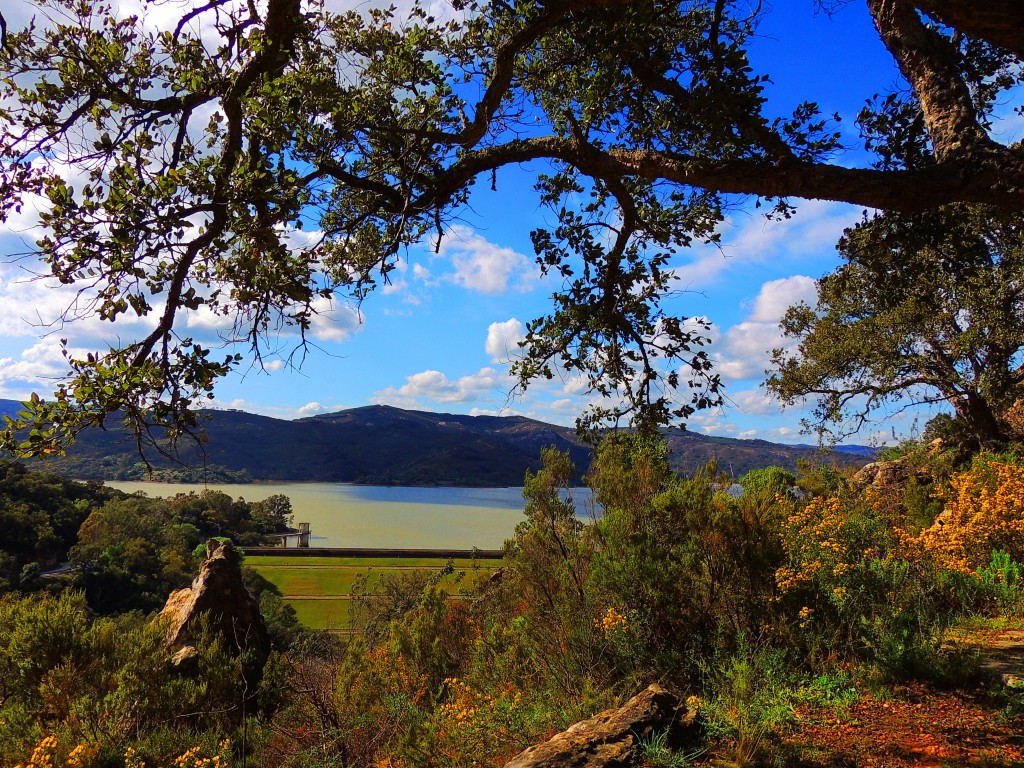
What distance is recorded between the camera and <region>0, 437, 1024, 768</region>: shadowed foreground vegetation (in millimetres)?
3264

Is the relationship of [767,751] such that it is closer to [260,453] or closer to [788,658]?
[788,658]

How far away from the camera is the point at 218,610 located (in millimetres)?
9812

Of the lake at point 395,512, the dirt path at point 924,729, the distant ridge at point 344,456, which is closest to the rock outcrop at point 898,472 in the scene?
the dirt path at point 924,729

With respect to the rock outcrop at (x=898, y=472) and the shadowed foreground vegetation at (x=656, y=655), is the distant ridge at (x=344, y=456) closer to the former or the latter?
the rock outcrop at (x=898, y=472)

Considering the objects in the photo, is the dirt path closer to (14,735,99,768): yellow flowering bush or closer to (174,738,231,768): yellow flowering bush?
(174,738,231,768): yellow flowering bush

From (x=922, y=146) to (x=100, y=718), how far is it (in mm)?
8398

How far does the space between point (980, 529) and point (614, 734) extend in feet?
16.0

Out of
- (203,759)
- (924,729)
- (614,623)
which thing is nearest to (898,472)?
(614,623)

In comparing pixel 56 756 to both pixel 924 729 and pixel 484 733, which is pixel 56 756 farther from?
pixel 924 729

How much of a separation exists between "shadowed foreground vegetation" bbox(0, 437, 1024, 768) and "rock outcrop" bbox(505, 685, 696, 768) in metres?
0.11

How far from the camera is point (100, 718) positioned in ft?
17.6

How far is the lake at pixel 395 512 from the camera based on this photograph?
210 feet

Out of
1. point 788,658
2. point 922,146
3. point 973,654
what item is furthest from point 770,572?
point 922,146

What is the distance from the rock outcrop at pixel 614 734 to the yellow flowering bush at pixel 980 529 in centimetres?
361
